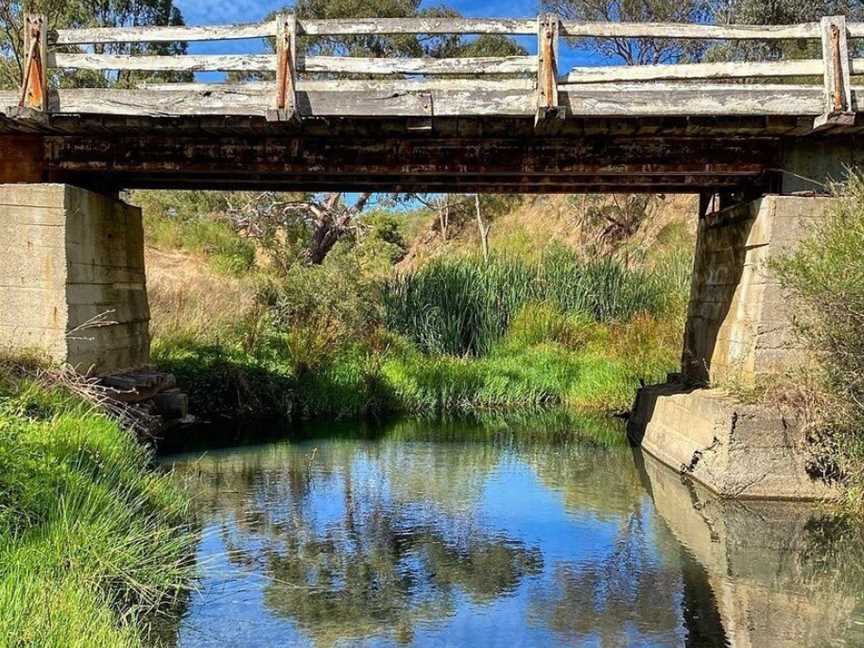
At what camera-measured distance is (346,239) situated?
3356 centimetres

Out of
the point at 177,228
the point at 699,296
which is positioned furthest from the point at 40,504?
the point at 177,228

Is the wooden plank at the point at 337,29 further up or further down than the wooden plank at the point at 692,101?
further up

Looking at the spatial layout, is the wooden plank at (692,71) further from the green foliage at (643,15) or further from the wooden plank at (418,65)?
the green foliage at (643,15)

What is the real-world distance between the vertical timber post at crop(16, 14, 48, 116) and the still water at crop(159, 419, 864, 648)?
4.79 m

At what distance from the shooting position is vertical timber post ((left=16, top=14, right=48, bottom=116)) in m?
9.65

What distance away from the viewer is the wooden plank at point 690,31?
368 inches

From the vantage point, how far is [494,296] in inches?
784

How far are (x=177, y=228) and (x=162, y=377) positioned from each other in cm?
2030

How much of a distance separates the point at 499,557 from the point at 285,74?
5.53 meters

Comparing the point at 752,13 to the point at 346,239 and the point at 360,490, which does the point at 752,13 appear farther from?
the point at 360,490

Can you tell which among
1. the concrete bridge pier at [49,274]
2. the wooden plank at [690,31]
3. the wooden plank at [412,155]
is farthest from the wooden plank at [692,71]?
the concrete bridge pier at [49,274]

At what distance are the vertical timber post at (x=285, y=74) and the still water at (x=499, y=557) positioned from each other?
174 inches

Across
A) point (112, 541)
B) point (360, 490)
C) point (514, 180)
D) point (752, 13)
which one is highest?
point (752, 13)

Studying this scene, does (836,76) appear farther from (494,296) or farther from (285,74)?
(494,296)
